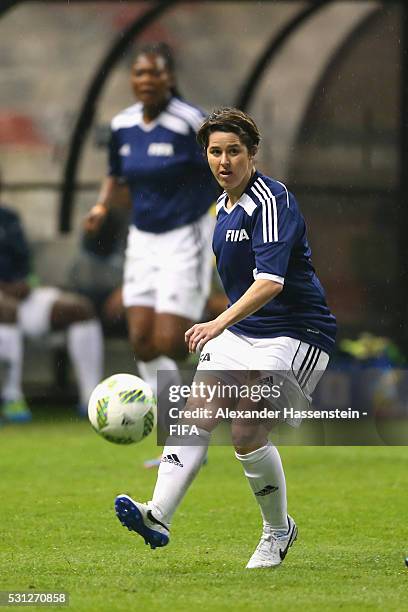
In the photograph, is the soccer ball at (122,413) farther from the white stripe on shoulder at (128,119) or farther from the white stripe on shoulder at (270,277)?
the white stripe on shoulder at (128,119)

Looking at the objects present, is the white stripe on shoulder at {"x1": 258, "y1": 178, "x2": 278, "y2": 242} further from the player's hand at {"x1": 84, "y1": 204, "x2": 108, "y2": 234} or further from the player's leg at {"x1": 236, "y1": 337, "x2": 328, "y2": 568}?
the player's hand at {"x1": 84, "y1": 204, "x2": 108, "y2": 234}

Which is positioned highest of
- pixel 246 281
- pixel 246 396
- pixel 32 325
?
pixel 246 281

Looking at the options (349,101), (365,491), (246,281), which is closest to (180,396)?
(365,491)

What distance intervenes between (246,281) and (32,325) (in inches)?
286

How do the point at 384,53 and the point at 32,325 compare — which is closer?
the point at 32,325

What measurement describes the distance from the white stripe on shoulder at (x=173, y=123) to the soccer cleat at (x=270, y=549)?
421 centimetres

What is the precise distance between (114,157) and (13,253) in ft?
11.5

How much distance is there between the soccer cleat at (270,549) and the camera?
586 cm

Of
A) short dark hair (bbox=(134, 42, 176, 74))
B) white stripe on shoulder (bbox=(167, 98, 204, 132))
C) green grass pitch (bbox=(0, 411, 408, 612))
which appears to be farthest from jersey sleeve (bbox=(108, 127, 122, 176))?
green grass pitch (bbox=(0, 411, 408, 612))

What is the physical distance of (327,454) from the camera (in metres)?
10.3

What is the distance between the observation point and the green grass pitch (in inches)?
207

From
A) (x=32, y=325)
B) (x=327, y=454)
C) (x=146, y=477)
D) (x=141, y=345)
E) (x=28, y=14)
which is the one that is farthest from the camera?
(x=28, y=14)

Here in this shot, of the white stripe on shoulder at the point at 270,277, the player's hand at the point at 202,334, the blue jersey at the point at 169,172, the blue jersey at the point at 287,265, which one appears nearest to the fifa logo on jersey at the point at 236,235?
the blue jersey at the point at 287,265

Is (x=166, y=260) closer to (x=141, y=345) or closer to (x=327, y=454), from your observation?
(x=141, y=345)
